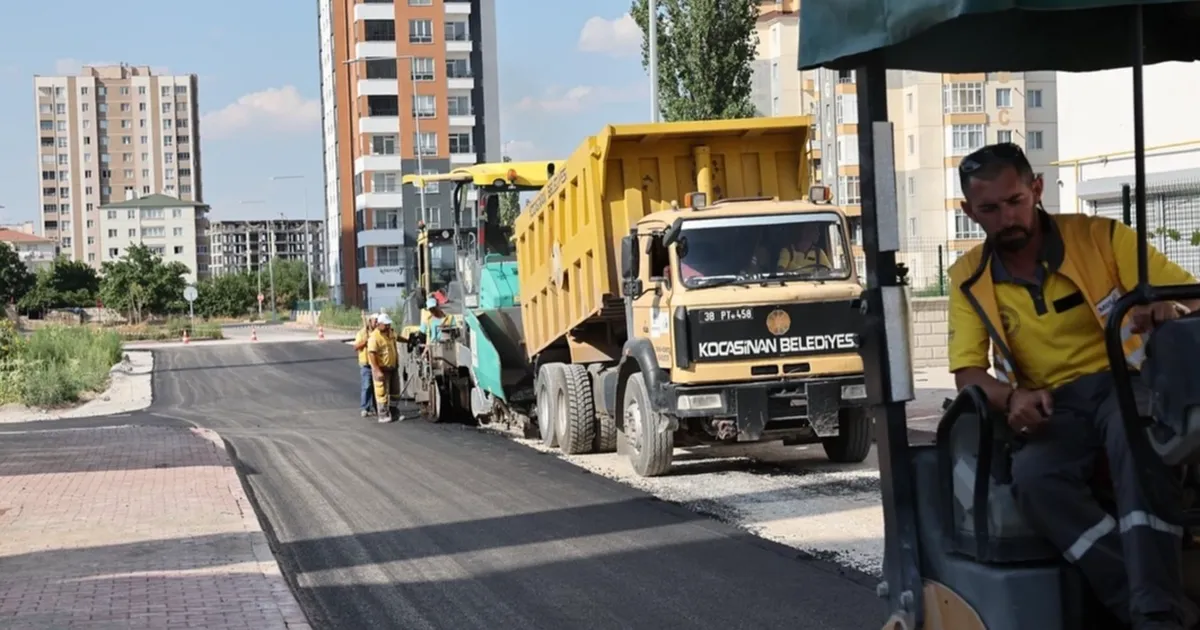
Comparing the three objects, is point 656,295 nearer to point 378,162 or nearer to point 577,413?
point 577,413

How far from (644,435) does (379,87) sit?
8706 centimetres

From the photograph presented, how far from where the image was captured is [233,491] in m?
12.7

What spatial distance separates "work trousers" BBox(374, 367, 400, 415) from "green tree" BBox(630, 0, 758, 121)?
28.8ft

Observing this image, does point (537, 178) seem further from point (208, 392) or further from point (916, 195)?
point (916, 195)

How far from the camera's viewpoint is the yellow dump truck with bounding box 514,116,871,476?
494 inches

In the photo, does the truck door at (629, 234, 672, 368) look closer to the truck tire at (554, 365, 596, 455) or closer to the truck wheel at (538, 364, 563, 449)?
the truck tire at (554, 365, 596, 455)

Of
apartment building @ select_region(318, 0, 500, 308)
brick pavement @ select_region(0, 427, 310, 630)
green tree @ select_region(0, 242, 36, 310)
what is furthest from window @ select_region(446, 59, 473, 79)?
brick pavement @ select_region(0, 427, 310, 630)

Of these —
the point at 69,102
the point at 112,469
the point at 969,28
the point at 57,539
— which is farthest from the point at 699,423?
the point at 69,102

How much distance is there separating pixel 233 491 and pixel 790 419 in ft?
15.7

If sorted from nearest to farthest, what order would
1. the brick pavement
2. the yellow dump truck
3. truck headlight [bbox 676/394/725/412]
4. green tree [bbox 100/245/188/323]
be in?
the brick pavement, truck headlight [bbox 676/394/725/412], the yellow dump truck, green tree [bbox 100/245/188/323]

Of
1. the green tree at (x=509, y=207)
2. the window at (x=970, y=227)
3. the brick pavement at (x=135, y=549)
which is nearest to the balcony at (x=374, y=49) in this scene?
the green tree at (x=509, y=207)

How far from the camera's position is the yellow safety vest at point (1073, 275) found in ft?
12.8

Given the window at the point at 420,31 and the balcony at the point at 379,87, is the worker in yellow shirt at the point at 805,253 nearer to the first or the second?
the window at the point at 420,31

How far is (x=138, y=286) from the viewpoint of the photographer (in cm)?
8600
